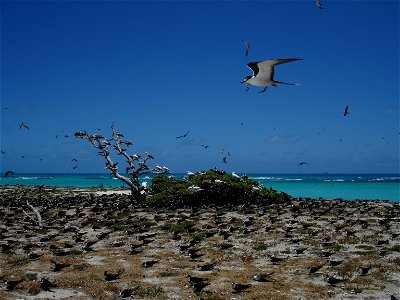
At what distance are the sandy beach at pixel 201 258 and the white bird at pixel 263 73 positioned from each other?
4840 millimetres

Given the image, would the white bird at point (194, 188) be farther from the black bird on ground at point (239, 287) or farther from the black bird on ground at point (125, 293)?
the black bird on ground at point (125, 293)

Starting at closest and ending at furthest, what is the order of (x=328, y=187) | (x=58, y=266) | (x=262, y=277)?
(x=262, y=277) → (x=58, y=266) → (x=328, y=187)

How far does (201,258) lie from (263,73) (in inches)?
212

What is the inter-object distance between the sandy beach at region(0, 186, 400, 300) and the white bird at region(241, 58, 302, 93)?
4.84 meters

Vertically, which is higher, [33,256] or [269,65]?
[269,65]

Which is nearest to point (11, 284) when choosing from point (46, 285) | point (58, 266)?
point (46, 285)

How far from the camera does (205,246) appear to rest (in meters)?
12.9

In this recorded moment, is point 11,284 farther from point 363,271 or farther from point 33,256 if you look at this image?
point 363,271

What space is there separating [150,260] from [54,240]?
4839mm

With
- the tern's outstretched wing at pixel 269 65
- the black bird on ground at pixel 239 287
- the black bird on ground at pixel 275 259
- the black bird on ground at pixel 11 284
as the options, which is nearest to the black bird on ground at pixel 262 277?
the black bird on ground at pixel 239 287

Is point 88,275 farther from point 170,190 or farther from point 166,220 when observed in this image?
point 170,190

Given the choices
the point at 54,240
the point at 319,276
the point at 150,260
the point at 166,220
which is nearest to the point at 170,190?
the point at 166,220

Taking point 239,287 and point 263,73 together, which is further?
point 263,73

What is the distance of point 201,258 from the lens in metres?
11.5
